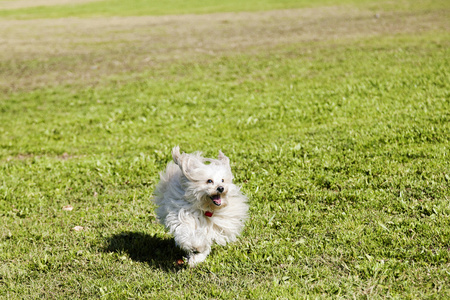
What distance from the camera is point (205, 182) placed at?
18.2 feet

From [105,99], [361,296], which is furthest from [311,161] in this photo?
[105,99]

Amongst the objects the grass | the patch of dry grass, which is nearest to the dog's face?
the patch of dry grass

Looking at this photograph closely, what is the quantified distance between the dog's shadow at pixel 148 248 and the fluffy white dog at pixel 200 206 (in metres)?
0.42

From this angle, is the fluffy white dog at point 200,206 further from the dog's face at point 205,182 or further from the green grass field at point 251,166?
the green grass field at point 251,166

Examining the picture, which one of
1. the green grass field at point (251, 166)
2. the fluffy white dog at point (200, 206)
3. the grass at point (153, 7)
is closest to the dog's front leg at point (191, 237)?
the fluffy white dog at point (200, 206)

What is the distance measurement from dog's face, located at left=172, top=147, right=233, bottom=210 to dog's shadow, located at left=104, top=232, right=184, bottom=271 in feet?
3.33

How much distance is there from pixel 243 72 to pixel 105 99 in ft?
18.1

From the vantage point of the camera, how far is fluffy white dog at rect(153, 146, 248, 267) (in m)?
5.55

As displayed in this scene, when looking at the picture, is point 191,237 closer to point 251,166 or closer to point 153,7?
point 251,166

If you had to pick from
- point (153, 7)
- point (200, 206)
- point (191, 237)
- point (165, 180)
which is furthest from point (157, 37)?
point (191, 237)

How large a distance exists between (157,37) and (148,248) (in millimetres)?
26872

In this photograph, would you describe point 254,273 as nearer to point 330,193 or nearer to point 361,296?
point 361,296

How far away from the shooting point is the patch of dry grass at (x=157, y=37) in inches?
896

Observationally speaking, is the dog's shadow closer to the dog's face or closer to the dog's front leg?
the dog's front leg
